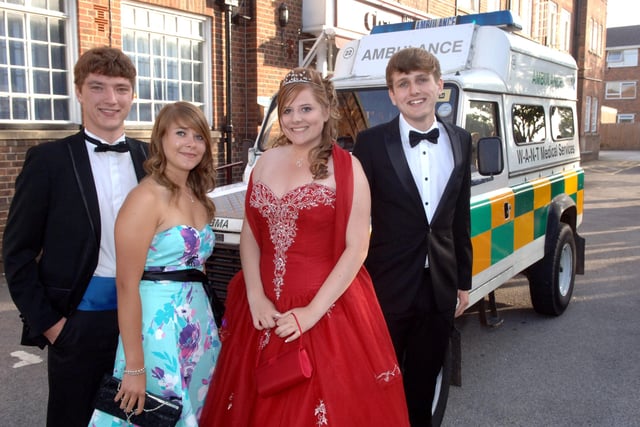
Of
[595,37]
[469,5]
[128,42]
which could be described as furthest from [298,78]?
[595,37]

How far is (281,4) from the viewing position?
9.94 meters

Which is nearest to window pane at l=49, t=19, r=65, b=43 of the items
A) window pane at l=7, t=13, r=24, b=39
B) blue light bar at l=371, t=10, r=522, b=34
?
window pane at l=7, t=13, r=24, b=39

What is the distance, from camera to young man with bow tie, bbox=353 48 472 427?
269 cm

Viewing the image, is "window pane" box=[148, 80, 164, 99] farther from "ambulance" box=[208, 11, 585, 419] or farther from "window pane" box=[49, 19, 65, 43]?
"ambulance" box=[208, 11, 585, 419]

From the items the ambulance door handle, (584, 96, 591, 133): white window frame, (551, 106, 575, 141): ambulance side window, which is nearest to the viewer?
the ambulance door handle

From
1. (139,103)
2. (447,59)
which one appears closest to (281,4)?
(139,103)

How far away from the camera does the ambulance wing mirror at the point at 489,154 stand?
3.72 meters

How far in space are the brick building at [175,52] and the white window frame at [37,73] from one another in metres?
0.01

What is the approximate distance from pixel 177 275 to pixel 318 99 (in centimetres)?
82

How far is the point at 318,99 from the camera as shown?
2236 millimetres

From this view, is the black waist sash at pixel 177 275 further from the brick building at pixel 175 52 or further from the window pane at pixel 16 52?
the window pane at pixel 16 52

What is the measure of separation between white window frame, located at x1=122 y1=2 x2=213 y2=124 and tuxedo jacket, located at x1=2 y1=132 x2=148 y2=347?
21.4 feet

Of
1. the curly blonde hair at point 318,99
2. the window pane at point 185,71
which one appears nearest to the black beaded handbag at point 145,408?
the curly blonde hair at point 318,99

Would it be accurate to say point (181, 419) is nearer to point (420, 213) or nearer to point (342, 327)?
point (342, 327)
